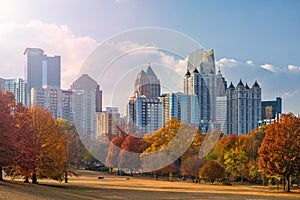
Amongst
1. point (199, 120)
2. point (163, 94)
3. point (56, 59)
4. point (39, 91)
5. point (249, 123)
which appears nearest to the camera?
point (163, 94)

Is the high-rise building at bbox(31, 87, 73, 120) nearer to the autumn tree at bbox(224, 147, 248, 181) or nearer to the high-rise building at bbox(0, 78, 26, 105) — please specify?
the high-rise building at bbox(0, 78, 26, 105)

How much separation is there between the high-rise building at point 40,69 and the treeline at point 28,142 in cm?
10815

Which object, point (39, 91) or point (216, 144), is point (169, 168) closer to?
point (216, 144)

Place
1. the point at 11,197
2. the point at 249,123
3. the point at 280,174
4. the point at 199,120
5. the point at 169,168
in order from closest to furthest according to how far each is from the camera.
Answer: the point at 11,197
the point at 280,174
the point at 199,120
the point at 169,168
the point at 249,123

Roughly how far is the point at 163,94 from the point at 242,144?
14.6m

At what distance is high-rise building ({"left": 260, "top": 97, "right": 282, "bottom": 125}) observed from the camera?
96.9 metres

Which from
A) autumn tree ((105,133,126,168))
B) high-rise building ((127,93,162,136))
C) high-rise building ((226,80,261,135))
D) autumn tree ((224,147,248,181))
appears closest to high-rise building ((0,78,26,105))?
high-rise building ((226,80,261,135))

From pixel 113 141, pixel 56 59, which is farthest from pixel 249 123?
pixel 56 59

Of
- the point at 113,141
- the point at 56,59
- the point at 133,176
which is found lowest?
the point at 133,176

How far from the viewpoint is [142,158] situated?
53.2 metres

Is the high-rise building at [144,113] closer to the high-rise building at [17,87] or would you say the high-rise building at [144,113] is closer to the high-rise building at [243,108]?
the high-rise building at [243,108]

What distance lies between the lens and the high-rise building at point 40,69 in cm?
14250

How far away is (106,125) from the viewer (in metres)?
59.2

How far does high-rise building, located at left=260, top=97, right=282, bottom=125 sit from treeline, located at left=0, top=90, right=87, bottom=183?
220 ft
